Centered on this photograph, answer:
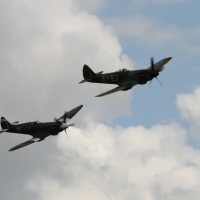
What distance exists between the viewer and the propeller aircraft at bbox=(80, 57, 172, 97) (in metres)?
61.6

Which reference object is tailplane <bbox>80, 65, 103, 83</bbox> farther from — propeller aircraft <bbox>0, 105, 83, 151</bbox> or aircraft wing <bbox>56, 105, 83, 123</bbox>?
propeller aircraft <bbox>0, 105, 83, 151</bbox>

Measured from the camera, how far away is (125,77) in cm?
6406

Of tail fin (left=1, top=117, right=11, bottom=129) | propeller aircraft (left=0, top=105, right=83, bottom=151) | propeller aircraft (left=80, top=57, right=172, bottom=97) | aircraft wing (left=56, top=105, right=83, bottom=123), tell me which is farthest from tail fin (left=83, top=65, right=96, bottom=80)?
tail fin (left=1, top=117, right=11, bottom=129)

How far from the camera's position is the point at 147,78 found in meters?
61.9

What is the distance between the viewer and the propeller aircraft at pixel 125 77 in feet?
202

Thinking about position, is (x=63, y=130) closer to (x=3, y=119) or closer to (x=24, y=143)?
(x=24, y=143)

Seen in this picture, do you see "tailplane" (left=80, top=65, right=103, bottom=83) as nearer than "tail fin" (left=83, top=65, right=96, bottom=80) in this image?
Yes

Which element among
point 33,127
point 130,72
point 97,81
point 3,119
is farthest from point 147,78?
point 3,119

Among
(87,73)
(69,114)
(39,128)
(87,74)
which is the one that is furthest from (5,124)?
(87,73)

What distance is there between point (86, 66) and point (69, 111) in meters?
9.63

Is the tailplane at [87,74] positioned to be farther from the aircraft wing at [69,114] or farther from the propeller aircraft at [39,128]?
the propeller aircraft at [39,128]

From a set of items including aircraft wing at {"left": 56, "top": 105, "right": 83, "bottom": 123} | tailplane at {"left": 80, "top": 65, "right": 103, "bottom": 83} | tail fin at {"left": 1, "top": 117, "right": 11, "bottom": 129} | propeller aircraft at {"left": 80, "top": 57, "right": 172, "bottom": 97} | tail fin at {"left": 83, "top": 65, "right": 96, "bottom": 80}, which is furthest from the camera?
tail fin at {"left": 83, "top": 65, "right": 96, "bottom": 80}

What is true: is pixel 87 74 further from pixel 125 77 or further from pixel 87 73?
pixel 125 77

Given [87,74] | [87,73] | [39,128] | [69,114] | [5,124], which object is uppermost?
[87,73]
